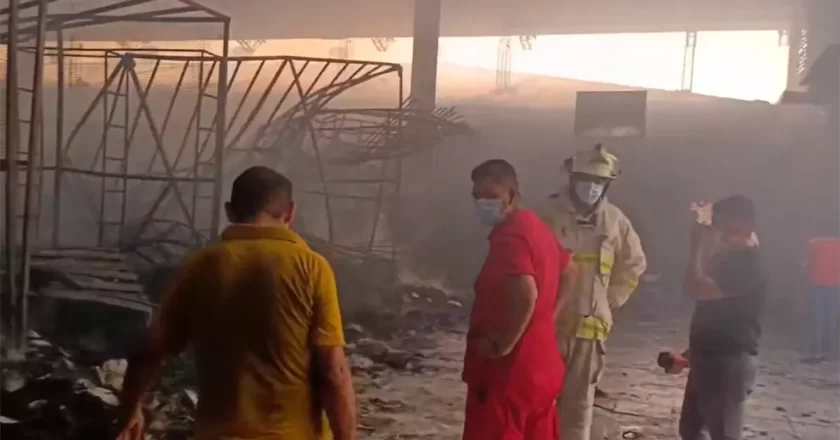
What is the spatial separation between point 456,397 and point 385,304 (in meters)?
0.31

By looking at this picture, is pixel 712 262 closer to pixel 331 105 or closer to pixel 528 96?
pixel 528 96

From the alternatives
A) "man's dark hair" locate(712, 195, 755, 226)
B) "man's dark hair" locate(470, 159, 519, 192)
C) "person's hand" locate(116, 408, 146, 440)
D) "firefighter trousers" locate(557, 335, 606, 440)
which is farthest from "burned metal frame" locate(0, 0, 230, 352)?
A: "man's dark hair" locate(712, 195, 755, 226)

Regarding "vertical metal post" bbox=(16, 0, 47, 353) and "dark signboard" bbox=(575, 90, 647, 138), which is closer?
"dark signboard" bbox=(575, 90, 647, 138)

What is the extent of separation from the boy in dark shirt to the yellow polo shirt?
3.16ft

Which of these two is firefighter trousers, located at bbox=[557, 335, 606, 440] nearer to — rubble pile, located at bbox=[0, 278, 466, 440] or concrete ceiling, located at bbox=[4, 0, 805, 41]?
rubble pile, located at bbox=[0, 278, 466, 440]

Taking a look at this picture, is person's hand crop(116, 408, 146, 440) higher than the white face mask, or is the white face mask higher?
the white face mask

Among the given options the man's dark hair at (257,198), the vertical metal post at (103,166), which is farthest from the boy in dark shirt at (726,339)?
the vertical metal post at (103,166)

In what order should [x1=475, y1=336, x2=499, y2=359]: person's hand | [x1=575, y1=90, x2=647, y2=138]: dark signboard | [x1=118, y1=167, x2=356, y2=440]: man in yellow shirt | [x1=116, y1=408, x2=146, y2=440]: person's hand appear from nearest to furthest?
[x1=118, y1=167, x2=356, y2=440]: man in yellow shirt, [x1=116, y1=408, x2=146, y2=440]: person's hand, [x1=475, y1=336, x2=499, y2=359]: person's hand, [x1=575, y1=90, x2=647, y2=138]: dark signboard

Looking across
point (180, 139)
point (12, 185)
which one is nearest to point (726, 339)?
point (180, 139)

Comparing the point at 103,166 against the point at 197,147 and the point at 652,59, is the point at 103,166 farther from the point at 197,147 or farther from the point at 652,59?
the point at 652,59

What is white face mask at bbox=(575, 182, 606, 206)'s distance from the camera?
1.96 metres

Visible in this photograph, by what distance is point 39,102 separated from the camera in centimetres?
223

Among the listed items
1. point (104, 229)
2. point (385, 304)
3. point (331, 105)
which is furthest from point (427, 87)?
point (104, 229)

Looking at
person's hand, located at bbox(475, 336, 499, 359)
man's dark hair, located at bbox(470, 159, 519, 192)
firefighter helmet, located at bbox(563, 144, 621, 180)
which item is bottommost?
person's hand, located at bbox(475, 336, 499, 359)
